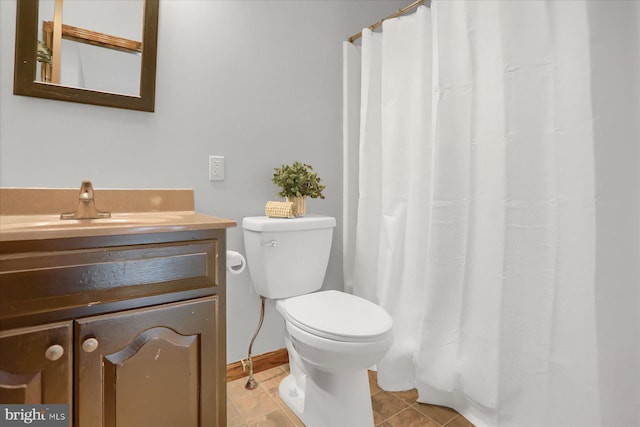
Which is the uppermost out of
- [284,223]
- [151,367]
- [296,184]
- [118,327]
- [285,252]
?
[296,184]

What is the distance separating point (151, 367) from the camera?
2.85 ft

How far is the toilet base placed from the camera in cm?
119

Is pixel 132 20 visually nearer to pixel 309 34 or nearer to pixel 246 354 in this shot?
pixel 309 34

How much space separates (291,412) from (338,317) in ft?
1.79

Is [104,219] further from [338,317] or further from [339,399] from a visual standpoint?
[339,399]

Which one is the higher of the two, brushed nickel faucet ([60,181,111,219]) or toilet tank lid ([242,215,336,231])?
brushed nickel faucet ([60,181,111,219])

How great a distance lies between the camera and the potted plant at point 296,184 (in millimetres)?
1507

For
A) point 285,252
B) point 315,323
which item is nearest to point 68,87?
point 285,252

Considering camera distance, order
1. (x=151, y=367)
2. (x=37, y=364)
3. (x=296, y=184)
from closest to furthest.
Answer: (x=37, y=364)
(x=151, y=367)
(x=296, y=184)

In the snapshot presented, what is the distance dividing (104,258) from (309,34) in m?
1.47

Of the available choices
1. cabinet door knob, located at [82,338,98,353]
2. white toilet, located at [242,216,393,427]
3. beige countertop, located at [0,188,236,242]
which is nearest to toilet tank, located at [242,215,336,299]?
white toilet, located at [242,216,393,427]

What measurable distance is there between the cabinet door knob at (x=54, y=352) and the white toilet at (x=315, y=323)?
2.18 feet

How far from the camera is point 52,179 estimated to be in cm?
116

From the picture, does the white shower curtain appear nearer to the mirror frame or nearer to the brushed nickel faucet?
the mirror frame
